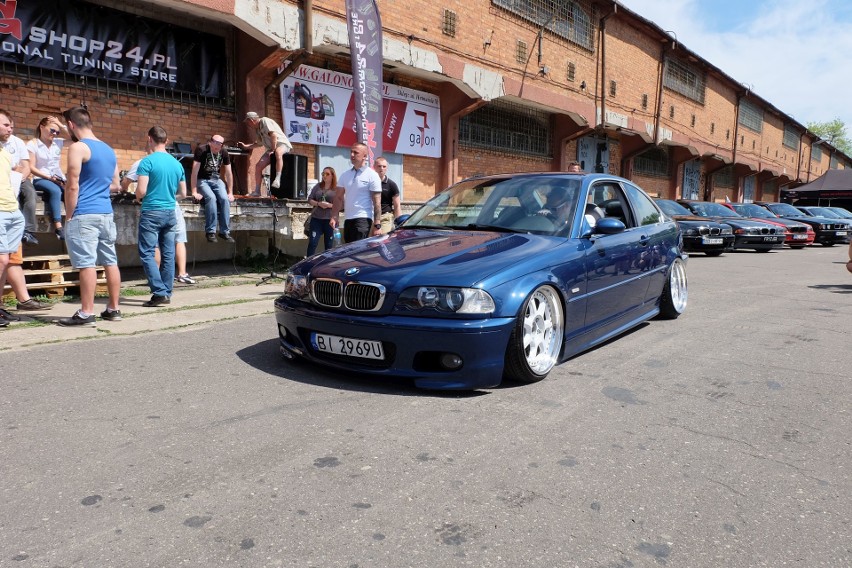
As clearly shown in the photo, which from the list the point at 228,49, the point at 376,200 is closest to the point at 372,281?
the point at 376,200

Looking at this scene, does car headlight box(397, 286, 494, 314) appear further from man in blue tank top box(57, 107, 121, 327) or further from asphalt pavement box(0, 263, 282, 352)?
man in blue tank top box(57, 107, 121, 327)

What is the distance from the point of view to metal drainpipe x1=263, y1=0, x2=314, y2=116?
11.2 m

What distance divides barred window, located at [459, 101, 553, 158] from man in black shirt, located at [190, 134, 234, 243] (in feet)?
29.9

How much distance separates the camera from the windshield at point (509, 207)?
4875mm

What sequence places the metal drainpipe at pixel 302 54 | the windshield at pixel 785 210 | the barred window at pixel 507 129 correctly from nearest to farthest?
the metal drainpipe at pixel 302 54 → the barred window at pixel 507 129 → the windshield at pixel 785 210

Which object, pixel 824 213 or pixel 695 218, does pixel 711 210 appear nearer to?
pixel 695 218

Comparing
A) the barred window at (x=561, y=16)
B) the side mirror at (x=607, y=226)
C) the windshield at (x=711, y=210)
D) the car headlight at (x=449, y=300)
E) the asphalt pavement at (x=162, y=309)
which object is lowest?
the asphalt pavement at (x=162, y=309)

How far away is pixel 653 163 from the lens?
91.8ft

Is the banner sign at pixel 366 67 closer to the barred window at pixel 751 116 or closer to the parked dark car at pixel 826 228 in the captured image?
the parked dark car at pixel 826 228

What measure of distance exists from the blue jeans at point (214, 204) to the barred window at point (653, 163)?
21010 mm

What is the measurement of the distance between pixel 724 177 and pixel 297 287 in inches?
1531

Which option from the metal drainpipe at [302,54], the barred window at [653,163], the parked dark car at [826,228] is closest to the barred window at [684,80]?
the barred window at [653,163]

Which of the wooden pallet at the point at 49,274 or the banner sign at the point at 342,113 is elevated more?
the banner sign at the point at 342,113

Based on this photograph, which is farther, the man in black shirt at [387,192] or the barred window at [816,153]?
the barred window at [816,153]
